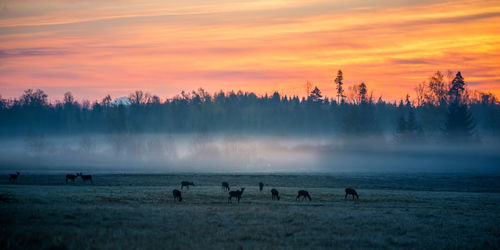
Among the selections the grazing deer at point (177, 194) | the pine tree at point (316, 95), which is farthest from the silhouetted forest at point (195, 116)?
the grazing deer at point (177, 194)

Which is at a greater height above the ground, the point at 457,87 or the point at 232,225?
the point at 457,87

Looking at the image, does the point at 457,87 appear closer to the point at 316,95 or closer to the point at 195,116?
the point at 316,95

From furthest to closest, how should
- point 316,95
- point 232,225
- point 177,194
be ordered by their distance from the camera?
point 316,95
point 177,194
point 232,225

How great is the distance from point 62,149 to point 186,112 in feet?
170

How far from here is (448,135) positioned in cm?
11531

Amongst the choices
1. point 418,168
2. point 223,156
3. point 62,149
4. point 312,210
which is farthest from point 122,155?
point 312,210

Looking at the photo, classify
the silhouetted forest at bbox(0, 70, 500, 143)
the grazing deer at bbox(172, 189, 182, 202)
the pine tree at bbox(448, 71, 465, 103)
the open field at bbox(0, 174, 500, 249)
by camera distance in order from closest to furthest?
the open field at bbox(0, 174, 500, 249) → the grazing deer at bbox(172, 189, 182, 202) → the pine tree at bbox(448, 71, 465, 103) → the silhouetted forest at bbox(0, 70, 500, 143)

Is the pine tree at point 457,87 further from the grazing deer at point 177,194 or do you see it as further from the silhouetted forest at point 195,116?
the grazing deer at point 177,194

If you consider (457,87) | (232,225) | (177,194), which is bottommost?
(232,225)

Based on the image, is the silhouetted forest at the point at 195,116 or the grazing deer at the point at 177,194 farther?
the silhouetted forest at the point at 195,116

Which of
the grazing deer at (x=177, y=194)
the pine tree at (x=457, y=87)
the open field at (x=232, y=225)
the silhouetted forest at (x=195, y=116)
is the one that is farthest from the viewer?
the silhouetted forest at (x=195, y=116)

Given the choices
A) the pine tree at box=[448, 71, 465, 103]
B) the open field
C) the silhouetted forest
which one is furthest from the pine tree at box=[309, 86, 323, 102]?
the open field

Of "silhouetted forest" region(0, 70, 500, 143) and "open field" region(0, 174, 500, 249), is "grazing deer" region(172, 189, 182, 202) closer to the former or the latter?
"open field" region(0, 174, 500, 249)

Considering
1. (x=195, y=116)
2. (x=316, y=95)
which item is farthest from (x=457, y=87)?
(x=195, y=116)
